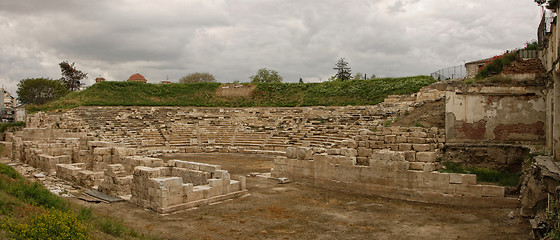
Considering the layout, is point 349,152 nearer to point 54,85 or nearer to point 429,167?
point 429,167

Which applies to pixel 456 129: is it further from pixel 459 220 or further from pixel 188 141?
pixel 188 141

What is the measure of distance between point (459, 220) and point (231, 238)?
5.75 m

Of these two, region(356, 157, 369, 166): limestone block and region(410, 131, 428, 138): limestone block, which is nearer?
region(410, 131, 428, 138): limestone block

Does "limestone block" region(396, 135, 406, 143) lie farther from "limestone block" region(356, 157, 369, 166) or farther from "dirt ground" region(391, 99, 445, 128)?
"dirt ground" region(391, 99, 445, 128)

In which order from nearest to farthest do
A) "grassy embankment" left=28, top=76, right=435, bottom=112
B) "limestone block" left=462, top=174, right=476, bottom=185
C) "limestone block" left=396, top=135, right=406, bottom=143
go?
"limestone block" left=462, top=174, right=476, bottom=185
"limestone block" left=396, top=135, right=406, bottom=143
"grassy embankment" left=28, top=76, right=435, bottom=112

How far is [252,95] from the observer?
38.8 meters

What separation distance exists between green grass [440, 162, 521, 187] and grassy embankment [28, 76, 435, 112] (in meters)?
19.8

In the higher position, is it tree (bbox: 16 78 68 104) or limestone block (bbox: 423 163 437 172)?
tree (bbox: 16 78 68 104)

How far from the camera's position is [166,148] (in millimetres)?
25578

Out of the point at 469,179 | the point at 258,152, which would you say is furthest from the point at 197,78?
the point at 469,179

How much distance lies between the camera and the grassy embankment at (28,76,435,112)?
33156mm

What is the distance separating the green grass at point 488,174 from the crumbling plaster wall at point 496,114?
130 centimetres

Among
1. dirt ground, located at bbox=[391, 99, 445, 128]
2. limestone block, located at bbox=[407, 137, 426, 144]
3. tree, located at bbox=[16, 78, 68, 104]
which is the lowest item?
limestone block, located at bbox=[407, 137, 426, 144]

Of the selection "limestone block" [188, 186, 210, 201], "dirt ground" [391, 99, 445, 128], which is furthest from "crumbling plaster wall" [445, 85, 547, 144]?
"limestone block" [188, 186, 210, 201]
